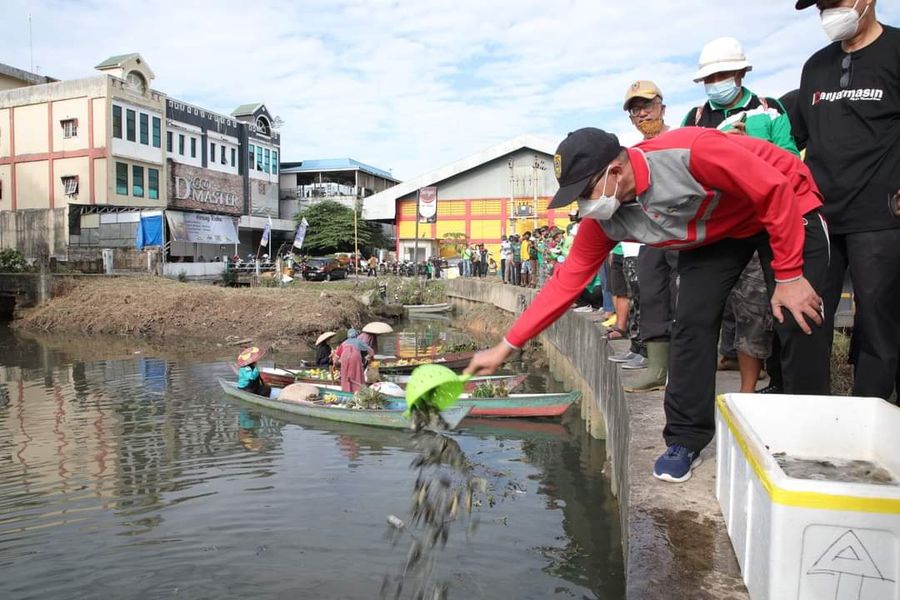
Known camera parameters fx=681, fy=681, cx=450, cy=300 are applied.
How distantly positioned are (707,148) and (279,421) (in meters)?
9.78

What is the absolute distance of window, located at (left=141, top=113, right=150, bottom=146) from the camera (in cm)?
3621

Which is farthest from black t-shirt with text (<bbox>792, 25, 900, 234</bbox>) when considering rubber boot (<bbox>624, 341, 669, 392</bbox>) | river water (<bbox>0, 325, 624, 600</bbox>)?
river water (<bbox>0, 325, 624, 600</bbox>)

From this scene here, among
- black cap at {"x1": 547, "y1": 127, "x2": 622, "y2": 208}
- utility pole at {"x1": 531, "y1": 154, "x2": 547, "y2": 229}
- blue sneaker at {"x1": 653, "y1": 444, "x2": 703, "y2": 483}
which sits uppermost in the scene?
utility pole at {"x1": 531, "y1": 154, "x2": 547, "y2": 229}

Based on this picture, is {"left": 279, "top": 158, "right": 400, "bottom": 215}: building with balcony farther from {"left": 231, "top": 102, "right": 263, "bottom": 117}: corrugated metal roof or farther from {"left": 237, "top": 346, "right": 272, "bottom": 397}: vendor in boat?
{"left": 237, "top": 346, "right": 272, "bottom": 397}: vendor in boat

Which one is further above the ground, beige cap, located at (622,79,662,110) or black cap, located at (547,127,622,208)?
beige cap, located at (622,79,662,110)

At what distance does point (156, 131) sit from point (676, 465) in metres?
39.3

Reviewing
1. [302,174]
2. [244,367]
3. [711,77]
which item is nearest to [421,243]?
[302,174]

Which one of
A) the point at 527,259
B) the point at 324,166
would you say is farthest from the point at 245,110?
the point at 527,259

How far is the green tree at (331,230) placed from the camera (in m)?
47.2

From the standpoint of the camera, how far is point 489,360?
3.09 m

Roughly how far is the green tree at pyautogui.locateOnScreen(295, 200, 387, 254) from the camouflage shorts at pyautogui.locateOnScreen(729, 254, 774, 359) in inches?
1714

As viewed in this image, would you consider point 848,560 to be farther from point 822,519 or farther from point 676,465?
point 676,465

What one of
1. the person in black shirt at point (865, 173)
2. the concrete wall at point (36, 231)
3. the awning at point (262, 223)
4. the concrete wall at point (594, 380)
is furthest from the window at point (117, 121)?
the person in black shirt at point (865, 173)

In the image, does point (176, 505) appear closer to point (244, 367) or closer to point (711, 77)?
point (244, 367)
